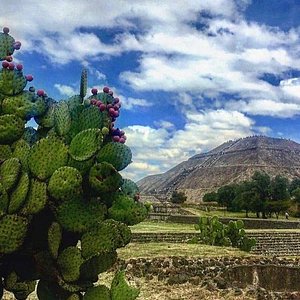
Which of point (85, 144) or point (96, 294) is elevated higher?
point (85, 144)

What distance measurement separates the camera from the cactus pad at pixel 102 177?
19.5 feet

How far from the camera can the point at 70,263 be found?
6004 mm

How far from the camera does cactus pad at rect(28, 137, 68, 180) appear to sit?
5914 millimetres

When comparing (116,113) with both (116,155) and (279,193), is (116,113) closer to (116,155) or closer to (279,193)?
(116,155)

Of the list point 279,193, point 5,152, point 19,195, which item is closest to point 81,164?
point 19,195

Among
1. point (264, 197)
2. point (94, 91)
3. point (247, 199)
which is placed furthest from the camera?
point (264, 197)

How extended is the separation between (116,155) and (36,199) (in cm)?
103

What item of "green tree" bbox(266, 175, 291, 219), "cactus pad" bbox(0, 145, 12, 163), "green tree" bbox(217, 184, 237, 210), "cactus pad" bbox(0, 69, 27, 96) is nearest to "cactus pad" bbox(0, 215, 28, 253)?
"cactus pad" bbox(0, 145, 12, 163)

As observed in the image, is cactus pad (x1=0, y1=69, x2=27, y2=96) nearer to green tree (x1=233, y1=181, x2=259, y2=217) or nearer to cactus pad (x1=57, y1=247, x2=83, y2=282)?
cactus pad (x1=57, y1=247, x2=83, y2=282)

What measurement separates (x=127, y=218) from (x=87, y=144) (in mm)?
1140

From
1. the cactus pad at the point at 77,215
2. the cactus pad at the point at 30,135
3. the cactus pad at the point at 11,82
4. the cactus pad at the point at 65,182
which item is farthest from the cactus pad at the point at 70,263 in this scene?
the cactus pad at the point at 11,82

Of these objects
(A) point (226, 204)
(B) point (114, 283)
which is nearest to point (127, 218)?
(B) point (114, 283)

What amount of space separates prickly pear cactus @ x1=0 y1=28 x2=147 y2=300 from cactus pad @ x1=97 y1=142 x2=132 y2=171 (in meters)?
0.01

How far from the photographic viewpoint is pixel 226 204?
64625 mm
